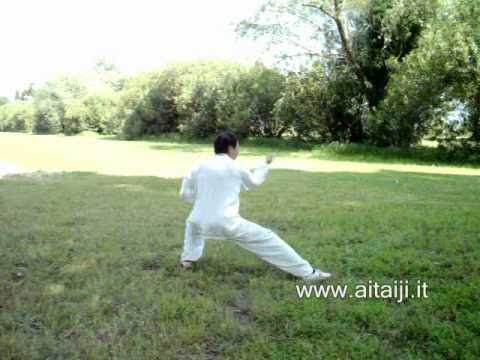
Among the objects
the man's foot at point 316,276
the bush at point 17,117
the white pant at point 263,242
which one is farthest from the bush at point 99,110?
the man's foot at point 316,276

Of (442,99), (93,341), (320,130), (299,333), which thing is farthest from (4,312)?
(320,130)

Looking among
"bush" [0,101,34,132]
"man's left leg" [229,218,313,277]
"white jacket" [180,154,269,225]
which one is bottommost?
"bush" [0,101,34,132]

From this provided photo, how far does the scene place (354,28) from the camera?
22.2 metres

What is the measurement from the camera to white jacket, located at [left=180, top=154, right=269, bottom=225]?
4.40 meters

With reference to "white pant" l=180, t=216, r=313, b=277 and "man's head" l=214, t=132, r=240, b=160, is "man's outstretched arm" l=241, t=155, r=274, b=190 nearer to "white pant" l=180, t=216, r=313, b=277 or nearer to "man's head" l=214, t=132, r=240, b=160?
"man's head" l=214, t=132, r=240, b=160

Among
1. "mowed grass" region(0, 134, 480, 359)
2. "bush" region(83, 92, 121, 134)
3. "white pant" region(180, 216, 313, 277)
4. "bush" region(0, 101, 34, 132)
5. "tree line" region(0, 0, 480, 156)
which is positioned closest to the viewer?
"mowed grass" region(0, 134, 480, 359)

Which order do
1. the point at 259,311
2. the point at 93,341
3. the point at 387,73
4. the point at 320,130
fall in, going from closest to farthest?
the point at 93,341 → the point at 259,311 → the point at 387,73 → the point at 320,130

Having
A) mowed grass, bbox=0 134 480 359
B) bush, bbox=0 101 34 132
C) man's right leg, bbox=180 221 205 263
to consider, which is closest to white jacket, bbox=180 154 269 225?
man's right leg, bbox=180 221 205 263

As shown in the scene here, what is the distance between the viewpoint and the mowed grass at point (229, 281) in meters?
3.23

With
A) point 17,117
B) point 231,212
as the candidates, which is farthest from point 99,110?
point 231,212

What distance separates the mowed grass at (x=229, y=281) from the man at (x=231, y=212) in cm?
23

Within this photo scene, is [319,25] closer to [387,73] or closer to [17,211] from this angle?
[387,73]

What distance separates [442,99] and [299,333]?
1686 centimetres

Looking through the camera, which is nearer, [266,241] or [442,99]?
[266,241]
